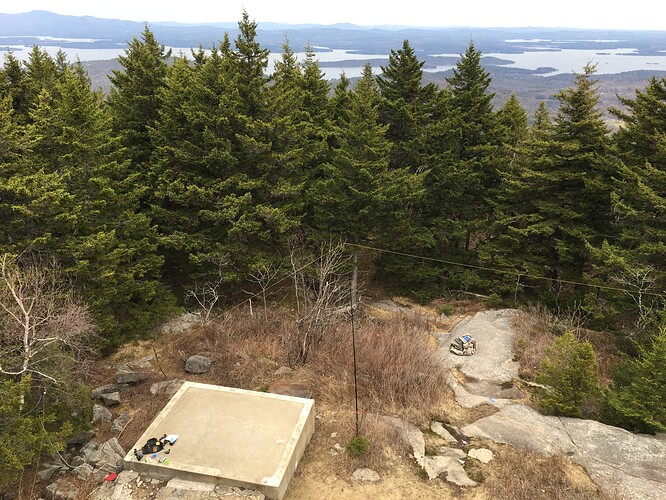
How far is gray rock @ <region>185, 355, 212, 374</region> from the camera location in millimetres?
14094

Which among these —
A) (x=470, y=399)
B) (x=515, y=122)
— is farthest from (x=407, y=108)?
(x=470, y=399)

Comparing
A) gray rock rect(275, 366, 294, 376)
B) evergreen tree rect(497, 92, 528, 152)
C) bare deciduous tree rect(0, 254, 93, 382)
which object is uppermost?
evergreen tree rect(497, 92, 528, 152)

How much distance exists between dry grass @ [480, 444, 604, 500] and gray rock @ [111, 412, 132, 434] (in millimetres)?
8835

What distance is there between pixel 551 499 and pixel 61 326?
11643 mm

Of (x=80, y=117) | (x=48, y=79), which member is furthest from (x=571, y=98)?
(x=48, y=79)

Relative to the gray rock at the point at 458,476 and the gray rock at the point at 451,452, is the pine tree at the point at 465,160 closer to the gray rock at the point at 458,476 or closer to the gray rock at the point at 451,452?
the gray rock at the point at 451,452

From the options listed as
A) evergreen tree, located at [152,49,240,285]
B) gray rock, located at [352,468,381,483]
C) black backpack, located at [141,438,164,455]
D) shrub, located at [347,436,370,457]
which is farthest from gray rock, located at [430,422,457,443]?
evergreen tree, located at [152,49,240,285]

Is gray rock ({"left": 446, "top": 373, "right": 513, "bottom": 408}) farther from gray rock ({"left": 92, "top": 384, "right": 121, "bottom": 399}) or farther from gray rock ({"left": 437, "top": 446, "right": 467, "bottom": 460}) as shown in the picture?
gray rock ({"left": 92, "top": 384, "right": 121, "bottom": 399})

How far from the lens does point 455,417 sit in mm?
11609

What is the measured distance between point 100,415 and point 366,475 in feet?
23.6

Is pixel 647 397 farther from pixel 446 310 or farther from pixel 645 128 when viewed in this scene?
pixel 645 128

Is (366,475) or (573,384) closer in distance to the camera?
(366,475)

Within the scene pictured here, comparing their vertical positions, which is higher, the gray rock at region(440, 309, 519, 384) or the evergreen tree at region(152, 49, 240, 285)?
the evergreen tree at region(152, 49, 240, 285)

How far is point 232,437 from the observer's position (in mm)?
9617
